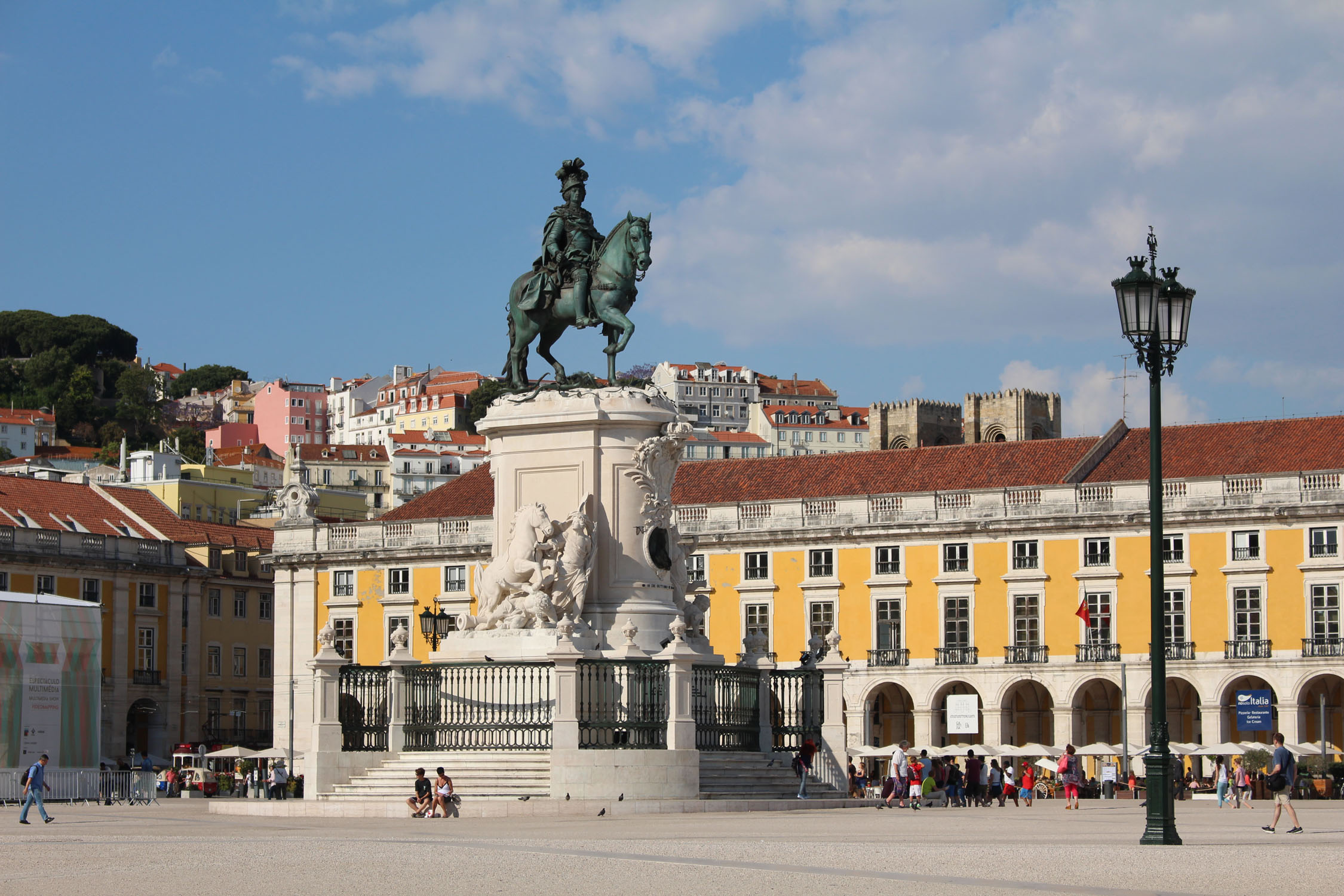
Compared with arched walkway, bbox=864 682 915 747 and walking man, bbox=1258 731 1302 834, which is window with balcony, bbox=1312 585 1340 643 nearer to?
arched walkway, bbox=864 682 915 747

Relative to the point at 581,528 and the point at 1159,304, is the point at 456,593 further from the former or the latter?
the point at 1159,304

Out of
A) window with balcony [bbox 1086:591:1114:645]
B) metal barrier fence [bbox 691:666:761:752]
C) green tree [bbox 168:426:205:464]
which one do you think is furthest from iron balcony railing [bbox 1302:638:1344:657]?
green tree [bbox 168:426:205:464]

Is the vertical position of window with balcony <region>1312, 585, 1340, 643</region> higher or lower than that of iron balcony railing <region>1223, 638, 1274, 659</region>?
higher

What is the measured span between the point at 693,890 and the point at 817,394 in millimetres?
159831

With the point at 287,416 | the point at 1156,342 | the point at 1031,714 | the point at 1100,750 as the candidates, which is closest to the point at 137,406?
the point at 287,416

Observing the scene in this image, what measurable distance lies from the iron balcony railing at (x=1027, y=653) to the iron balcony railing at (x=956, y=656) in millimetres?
933

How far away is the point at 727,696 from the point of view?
90.0 ft

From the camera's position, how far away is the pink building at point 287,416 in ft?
547

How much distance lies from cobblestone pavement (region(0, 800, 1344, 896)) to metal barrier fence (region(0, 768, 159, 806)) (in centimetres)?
1427

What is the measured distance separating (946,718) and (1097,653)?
4.97 m

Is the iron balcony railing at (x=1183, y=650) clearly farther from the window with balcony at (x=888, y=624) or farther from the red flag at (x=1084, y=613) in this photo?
the window with balcony at (x=888, y=624)

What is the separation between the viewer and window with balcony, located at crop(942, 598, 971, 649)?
63156mm

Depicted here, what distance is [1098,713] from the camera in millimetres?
62938

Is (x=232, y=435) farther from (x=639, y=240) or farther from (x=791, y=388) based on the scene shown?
(x=639, y=240)
